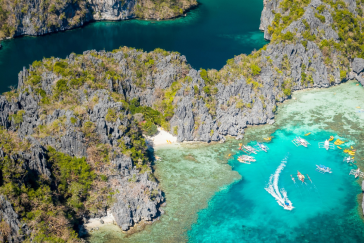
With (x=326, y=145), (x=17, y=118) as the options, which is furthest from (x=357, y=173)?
(x=17, y=118)

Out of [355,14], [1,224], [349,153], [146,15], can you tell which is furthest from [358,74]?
[1,224]

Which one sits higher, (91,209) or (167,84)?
(167,84)

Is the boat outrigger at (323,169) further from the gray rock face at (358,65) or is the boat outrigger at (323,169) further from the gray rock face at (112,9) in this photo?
the gray rock face at (112,9)

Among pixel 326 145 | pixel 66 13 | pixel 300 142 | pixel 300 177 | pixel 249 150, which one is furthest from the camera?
pixel 66 13


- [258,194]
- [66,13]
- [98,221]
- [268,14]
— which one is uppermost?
[268,14]

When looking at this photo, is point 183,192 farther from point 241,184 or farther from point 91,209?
point 91,209

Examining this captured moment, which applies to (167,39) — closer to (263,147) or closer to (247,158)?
(263,147)
